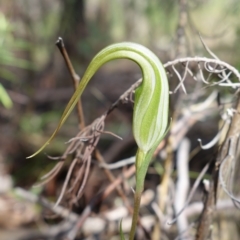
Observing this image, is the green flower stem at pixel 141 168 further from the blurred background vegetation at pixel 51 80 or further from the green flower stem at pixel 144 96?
the blurred background vegetation at pixel 51 80

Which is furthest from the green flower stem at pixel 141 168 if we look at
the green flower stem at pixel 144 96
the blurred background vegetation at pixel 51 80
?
the blurred background vegetation at pixel 51 80

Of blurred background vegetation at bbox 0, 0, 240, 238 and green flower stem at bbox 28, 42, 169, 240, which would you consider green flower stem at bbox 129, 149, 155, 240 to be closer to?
green flower stem at bbox 28, 42, 169, 240

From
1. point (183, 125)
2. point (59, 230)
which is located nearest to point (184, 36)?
point (183, 125)

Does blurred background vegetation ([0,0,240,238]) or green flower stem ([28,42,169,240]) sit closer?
green flower stem ([28,42,169,240])

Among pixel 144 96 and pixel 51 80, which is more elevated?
pixel 51 80

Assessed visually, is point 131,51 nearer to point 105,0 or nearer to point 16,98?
point 16,98

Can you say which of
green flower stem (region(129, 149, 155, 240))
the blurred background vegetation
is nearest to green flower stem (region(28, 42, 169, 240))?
green flower stem (region(129, 149, 155, 240))

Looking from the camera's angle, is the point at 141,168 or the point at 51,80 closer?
the point at 141,168

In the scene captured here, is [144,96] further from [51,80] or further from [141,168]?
[51,80]

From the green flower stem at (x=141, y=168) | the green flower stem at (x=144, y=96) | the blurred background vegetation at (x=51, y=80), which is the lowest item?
the green flower stem at (x=141, y=168)

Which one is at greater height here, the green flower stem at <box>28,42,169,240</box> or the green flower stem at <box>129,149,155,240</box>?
the green flower stem at <box>28,42,169,240</box>

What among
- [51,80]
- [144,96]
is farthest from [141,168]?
[51,80]
